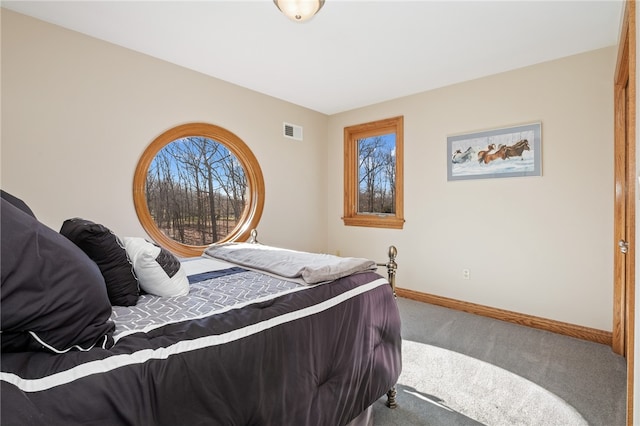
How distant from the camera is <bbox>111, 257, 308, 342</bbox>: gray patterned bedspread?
1157 mm

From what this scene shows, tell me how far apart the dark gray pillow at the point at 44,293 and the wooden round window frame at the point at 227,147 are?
2.06 meters

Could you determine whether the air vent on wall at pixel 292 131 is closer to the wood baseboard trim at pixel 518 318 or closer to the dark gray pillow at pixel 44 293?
the wood baseboard trim at pixel 518 318

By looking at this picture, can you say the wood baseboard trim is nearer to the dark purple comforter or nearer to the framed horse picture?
the framed horse picture

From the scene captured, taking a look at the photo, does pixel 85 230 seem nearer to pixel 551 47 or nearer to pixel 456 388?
pixel 456 388

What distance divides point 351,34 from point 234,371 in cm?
248

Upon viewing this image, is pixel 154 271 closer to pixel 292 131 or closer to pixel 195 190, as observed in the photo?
pixel 195 190

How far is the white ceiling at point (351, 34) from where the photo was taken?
2.17 m

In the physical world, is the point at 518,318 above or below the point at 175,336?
below

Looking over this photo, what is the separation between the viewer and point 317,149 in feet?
15.0

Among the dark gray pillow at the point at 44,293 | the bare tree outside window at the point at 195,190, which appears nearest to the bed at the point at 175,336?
the dark gray pillow at the point at 44,293

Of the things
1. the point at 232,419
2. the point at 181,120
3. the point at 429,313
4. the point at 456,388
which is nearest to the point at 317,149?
the point at 181,120

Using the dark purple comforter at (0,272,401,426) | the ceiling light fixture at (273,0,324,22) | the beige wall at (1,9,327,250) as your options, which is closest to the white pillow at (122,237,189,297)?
the dark purple comforter at (0,272,401,426)

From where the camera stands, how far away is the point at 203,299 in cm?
143

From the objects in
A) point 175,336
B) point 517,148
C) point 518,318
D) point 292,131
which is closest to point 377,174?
point 292,131
